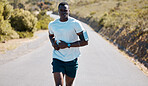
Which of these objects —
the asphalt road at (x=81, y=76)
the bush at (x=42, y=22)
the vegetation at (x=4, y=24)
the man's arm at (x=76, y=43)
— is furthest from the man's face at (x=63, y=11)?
the bush at (x=42, y=22)

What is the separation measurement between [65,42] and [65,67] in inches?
17.4

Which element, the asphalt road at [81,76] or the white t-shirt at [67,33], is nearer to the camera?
the white t-shirt at [67,33]

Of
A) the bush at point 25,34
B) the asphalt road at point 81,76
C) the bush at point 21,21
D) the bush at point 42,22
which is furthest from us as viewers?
the bush at point 42,22

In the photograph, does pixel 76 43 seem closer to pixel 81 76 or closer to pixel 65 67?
pixel 65 67

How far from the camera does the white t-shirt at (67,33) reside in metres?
3.17

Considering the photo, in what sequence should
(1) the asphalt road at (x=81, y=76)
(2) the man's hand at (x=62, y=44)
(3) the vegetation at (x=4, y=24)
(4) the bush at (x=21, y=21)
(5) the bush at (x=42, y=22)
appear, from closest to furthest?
(2) the man's hand at (x=62, y=44)
(1) the asphalt road at (x=81, y=76)
(3) the vegetation at (x=4, y=24)
(4) the bush at (x=21, y=21)
(5) the bush at (x=42, y=22)

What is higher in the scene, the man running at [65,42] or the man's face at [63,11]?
the man's face at [63,11]

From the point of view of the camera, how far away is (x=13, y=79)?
19.2 feet

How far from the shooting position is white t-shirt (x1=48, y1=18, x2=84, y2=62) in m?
3.17

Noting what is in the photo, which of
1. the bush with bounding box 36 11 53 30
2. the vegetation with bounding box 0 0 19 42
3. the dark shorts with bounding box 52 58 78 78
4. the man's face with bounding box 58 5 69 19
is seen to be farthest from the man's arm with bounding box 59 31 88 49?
the bush with bounding box 36 11 53 30

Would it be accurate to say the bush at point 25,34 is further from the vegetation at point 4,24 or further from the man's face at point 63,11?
the man's face at point 63,11

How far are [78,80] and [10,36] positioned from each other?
411 inches

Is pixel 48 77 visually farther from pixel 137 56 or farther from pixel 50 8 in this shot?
pixel 50 8

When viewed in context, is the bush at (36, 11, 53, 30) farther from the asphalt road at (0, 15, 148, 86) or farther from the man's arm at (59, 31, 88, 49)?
the man's arm at (59, 31, 88, 49)
